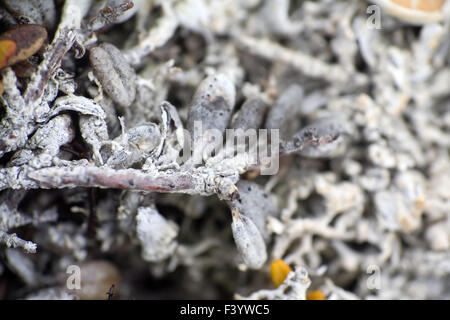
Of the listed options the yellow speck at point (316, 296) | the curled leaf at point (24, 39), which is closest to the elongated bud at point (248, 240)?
the yellow speck at point (316, 296)

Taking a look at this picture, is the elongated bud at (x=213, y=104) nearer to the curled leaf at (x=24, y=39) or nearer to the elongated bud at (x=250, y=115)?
the elongated bud at (x=250, y=115)

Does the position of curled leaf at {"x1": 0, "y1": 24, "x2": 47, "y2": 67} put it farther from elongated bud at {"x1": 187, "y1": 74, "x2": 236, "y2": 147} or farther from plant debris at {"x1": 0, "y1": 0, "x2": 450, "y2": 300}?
elongated bud at {"x1": 187, "y1": 74, "x2": 236, "y2": 147}

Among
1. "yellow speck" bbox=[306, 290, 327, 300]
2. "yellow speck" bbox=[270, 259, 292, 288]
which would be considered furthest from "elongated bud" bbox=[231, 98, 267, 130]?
"yellow speck" bbox=[306, 290, 327, 300]

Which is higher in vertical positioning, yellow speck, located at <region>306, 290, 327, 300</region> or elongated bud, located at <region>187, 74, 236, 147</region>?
elongated bud, located at <region>187, 74, 236, 147</region>

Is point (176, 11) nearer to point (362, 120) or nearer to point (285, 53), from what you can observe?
point (285, 53)

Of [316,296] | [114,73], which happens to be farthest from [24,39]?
[316,296]

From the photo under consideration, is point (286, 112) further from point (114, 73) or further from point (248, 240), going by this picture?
point (114, 73)
